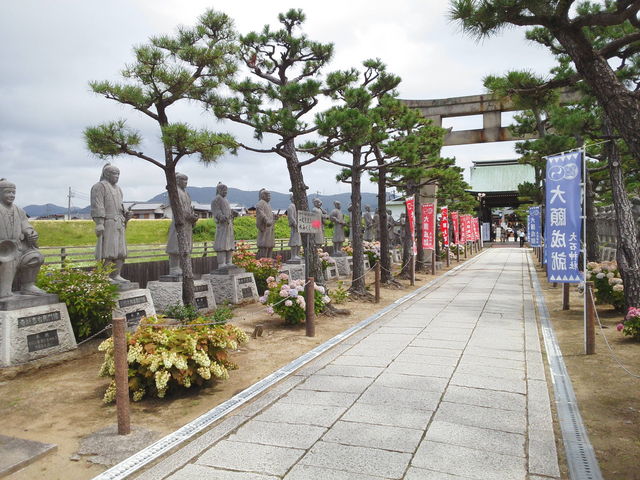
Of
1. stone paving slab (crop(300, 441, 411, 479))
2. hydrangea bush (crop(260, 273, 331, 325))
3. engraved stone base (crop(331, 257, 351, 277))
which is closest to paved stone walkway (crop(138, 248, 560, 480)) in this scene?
stone paving slab (crop(300, 441, 411, 479))

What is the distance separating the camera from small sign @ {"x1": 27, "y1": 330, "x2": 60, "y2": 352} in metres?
6.02

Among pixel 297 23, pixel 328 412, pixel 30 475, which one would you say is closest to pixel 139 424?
pixel 30 475

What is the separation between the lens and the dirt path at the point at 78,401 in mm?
3723

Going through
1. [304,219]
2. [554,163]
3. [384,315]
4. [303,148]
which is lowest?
[384,315]

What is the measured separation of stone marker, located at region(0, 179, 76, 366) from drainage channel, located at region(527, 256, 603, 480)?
19.9 ft

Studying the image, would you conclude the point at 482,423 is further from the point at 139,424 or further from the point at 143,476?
the point at 139,424

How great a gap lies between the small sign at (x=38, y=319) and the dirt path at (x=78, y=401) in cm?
51

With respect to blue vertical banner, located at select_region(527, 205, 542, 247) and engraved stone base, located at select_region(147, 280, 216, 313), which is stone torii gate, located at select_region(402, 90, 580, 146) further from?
engraved stone base, located at select_region(147, 280, 216, 313)

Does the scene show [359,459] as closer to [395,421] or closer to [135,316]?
[395,421]

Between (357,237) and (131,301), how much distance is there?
6.35m

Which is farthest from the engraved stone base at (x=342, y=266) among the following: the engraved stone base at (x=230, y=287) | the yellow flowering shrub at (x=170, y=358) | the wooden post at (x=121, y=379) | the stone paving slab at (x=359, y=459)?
the stone paving slab at (x=359, y=459)

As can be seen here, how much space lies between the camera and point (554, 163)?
25.3ft

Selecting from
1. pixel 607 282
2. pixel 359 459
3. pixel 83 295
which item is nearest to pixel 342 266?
pixel 607 282

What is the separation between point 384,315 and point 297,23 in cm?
646
